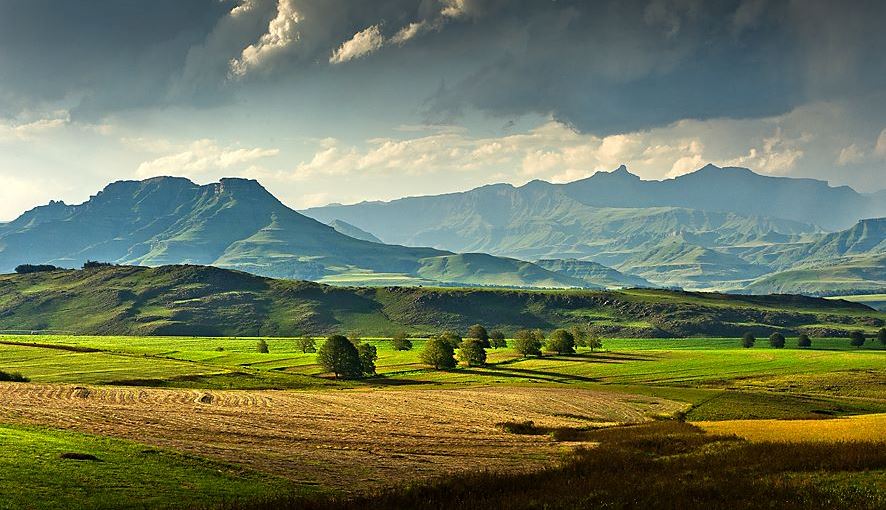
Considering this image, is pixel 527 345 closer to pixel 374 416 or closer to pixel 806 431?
pixel 374 416

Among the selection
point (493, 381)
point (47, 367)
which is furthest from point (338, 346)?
point (47, 367)

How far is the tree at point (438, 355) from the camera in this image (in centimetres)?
15238

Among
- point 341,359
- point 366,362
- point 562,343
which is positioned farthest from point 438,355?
point 562,343

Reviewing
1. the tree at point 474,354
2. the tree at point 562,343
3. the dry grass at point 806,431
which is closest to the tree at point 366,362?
the tree at point 474,354

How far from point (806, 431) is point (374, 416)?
38.7 m

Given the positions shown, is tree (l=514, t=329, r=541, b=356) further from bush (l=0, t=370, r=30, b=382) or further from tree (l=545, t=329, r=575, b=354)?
bush (l=0, t=370, r=30, b=382)

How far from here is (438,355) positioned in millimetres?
152750

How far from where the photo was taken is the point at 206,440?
48875mm

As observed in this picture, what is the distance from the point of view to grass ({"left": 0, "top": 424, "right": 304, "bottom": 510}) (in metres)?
30.2

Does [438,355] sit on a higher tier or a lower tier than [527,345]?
lower

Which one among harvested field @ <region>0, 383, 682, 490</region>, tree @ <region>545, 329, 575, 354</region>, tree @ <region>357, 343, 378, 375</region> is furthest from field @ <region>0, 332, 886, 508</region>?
tree @ <region>545, 329, 575, 354</region>

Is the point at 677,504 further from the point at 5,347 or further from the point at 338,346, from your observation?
the point at 5,347

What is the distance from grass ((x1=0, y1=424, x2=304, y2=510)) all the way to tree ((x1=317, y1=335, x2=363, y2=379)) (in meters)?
91.9

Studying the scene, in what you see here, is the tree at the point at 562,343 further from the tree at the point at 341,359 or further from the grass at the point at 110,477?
the grass at the point at 110,477
